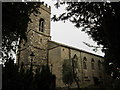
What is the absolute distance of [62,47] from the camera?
28609mm

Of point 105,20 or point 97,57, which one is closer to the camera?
point 105,20

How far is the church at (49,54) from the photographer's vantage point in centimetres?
2749

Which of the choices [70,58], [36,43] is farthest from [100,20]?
[36,43]

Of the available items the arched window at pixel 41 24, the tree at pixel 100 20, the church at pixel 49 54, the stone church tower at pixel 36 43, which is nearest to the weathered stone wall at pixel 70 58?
the church at pixel 49 54

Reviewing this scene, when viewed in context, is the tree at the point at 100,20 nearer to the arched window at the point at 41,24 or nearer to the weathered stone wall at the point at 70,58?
the weathered stone wall at the point at 70,58

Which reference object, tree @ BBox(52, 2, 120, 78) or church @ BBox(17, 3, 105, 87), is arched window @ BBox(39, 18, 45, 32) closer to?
church @ BBox(17, 3, 105, 87)

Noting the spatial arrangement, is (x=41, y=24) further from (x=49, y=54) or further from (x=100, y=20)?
(x=100, y=20)

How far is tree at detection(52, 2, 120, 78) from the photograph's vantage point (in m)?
8.50

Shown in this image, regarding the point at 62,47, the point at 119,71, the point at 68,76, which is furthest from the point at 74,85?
the point at 119,71

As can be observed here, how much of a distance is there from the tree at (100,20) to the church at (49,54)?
15.2 metres

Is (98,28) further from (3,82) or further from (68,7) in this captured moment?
(3,82)

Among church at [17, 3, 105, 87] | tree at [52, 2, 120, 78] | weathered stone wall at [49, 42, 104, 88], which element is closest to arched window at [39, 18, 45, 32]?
church at [17, 3, 105, 87]

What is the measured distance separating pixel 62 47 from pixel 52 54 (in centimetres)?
247

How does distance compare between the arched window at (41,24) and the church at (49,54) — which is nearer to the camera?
the church at (49,54)
